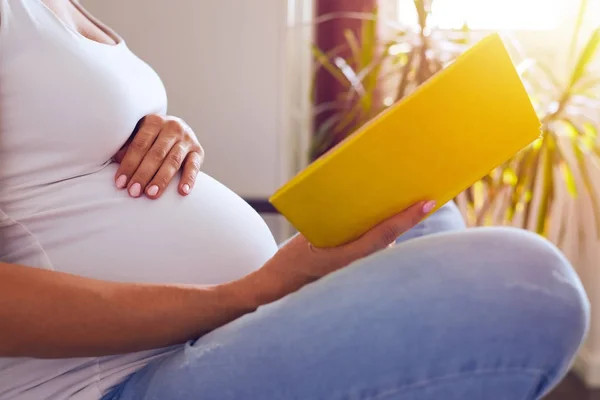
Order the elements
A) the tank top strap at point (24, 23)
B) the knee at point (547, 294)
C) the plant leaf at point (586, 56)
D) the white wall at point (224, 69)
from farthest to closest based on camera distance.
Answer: the white wall at point (224, 69)
the plant leaf at point (586, 56)
the tank top strap at point (24, 23)
the knee at point (547, 294)

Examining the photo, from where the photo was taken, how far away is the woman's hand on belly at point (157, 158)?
0.76 metres

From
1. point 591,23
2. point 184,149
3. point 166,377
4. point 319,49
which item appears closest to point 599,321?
point 591,23

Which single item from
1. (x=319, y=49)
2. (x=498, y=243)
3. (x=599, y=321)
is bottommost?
(x=599, y=321)

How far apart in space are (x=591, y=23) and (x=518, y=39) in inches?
9.2

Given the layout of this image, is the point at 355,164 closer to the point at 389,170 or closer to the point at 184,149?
the point at 389,170

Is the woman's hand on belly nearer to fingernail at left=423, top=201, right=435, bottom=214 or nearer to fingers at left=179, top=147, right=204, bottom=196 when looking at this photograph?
fingers at left=179, top=147, right=204, bottom=196

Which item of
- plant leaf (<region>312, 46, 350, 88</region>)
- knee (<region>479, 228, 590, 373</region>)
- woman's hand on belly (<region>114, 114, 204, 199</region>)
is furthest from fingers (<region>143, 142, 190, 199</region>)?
plant leaf (<region>312, 46, 350, 88</region>)

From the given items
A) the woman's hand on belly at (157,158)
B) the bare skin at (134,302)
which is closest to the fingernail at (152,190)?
the woman's hand on belly at (157,158)

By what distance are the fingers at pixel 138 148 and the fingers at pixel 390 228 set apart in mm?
318

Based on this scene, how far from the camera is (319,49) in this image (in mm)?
1739

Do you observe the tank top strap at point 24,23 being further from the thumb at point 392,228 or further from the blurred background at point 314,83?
the blurred background at point 314,83

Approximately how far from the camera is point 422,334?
0.47m

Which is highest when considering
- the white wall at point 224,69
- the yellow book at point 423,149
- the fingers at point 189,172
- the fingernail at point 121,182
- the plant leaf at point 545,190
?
the yellow book at point 423,149

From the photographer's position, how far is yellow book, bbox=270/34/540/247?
21.0 inches
